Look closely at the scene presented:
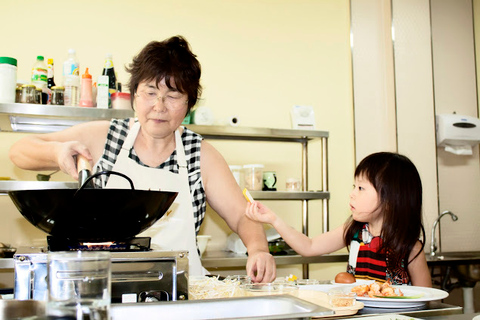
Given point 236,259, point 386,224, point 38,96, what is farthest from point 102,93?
point 386,224

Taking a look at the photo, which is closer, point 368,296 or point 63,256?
point 63,256

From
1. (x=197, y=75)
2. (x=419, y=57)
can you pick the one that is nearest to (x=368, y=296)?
(x=197, y=75)

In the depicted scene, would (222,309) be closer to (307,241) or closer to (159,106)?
(159,106)

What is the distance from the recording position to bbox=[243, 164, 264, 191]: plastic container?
312 cm

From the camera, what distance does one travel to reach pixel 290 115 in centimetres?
361

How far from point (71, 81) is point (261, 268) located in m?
1.81

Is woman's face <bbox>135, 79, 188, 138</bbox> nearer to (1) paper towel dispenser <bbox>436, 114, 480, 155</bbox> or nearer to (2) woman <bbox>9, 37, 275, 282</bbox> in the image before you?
(2) woman <bbox>9, 37, 275, 282</bbox>

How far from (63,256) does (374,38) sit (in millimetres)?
3521

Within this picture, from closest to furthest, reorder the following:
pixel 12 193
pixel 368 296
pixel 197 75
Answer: pixel 12 193 < pixel 368 296 < pixel 197 75

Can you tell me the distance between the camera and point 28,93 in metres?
2.69

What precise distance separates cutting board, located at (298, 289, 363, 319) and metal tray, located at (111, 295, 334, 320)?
9.7 inches

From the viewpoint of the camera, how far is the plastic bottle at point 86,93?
278 cm

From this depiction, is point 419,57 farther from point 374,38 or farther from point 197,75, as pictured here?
point 197,75

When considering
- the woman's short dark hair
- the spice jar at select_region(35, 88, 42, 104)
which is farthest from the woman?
the spice jar at select_region(35, 88, 42, 104)
